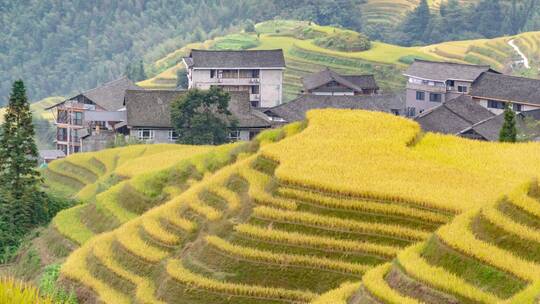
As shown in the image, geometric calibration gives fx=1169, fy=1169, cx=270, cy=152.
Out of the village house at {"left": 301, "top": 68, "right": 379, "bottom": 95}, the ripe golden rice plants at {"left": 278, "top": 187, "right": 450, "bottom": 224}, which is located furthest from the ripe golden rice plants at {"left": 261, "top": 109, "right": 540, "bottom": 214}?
the village house at {"left": 301, "top": 68, "right": 379, "bottom": 95}

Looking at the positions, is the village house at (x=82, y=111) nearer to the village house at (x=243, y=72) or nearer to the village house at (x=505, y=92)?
the village house at (x=243, y=72)

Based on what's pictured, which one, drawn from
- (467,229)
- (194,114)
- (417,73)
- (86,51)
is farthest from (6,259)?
(86,51)

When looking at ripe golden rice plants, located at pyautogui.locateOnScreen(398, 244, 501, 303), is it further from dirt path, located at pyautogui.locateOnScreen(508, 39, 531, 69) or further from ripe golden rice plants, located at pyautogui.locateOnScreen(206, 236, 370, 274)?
dirt path, located at pyautogui.locateOnScreen(508, 39, 531, 69)

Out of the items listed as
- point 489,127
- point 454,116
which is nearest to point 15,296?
point 489,127

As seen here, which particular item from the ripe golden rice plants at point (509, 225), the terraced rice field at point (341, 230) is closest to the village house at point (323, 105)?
the terraced rice field at point (341, 230)

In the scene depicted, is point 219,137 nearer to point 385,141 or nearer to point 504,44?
point 385,141
